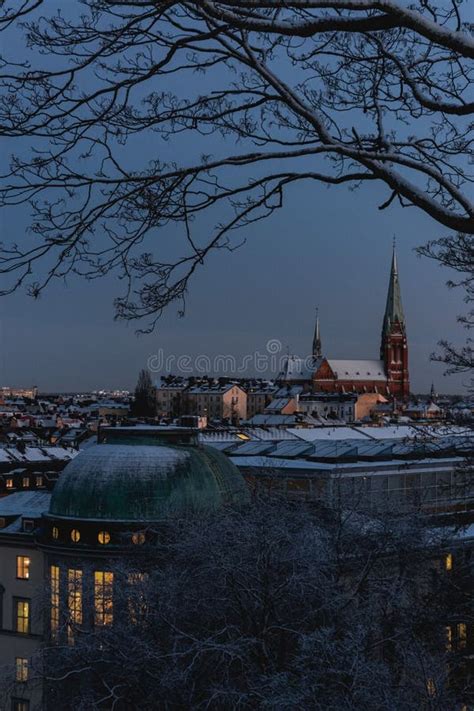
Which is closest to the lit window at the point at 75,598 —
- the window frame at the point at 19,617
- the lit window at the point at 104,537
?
the lit window at the point at 104,537

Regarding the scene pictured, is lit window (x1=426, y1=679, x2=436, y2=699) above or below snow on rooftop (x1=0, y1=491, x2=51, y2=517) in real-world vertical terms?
below

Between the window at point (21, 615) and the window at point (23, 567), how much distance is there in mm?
884

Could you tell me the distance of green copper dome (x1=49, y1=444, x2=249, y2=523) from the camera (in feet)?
103

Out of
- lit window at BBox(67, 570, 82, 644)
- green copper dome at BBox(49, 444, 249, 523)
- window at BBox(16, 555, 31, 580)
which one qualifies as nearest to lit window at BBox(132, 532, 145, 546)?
green copper dome at BBox(49, 444, 249, 523)

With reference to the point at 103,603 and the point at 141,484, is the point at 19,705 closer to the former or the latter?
the point at 141,484

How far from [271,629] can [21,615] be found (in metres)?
20.2

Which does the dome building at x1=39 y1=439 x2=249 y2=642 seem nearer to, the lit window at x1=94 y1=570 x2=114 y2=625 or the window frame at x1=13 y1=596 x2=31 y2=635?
the window frame at x1=13 y1=596 x2=31 y2=635

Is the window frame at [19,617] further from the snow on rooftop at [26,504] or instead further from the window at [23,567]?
the snow on rooftop at [26,504]

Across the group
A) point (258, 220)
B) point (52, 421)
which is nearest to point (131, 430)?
point (258, 220)

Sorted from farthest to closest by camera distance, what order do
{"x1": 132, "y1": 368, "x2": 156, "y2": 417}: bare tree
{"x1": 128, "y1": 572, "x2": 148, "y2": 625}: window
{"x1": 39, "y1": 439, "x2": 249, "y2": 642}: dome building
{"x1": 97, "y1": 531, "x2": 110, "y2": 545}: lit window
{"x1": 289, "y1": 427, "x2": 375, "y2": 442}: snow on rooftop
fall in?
{"x1": 132, "y1": 368, "x2": 156, "y2": 417}: bare tree → {"x1": 289, "y1": 427, "x2": 375, "y2": 442}: snow on rooftop → {"x1": 97, "y1": 531, "x2": 110, "y2": 545}: lit window → {"x1": 39, "y1": 439, "x2": 249, "y2": 642}: dome building → {"x1": 128, "y1": 572, "x2": 148, "y2": 625}: window

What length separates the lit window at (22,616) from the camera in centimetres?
3353

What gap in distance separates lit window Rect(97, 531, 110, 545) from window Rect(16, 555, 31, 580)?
5.64m

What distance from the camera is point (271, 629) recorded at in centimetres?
1639

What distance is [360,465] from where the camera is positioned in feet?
141
